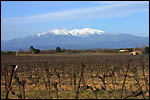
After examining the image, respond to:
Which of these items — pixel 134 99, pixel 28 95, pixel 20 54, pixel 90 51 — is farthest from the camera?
pixel 90 51

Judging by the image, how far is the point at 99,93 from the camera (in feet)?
40.0

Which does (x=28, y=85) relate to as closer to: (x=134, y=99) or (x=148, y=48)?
(x=134, y=99)

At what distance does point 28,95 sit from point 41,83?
3674 mm

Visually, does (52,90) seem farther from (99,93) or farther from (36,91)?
(99,93)

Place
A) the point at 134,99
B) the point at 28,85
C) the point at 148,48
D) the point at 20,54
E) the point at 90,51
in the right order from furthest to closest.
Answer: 1. the point at 90,51
2. the point at 148,48
3. the point at 20,54
4. the point at 28,85
5. the point at 134,99

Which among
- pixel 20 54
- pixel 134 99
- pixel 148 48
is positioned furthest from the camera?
pixel 148 48

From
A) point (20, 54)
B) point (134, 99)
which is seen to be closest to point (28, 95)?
point (134, 99)

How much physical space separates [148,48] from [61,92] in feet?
190

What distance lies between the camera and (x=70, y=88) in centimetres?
1389

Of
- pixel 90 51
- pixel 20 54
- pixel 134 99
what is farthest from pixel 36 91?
pixel 90 51

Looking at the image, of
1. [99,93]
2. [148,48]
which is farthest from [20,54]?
[99,93]

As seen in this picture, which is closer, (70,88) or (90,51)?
(70,88)

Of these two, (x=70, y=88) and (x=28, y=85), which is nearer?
(x=70, y=88)

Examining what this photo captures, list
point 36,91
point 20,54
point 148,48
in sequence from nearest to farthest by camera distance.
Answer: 1. point 36,91
2. point 20,54
3. point 148,48
